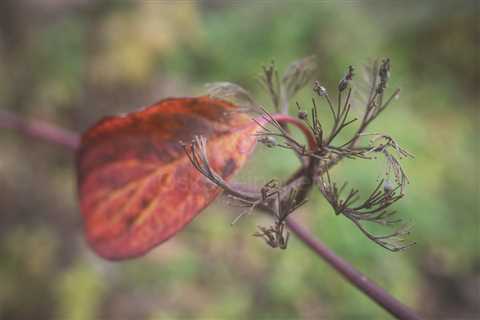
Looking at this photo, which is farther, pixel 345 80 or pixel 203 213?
pixel 203 213

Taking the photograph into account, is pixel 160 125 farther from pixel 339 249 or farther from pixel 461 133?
pixel 461 133

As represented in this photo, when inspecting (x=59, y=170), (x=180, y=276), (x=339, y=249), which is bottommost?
(x=59, y=170)

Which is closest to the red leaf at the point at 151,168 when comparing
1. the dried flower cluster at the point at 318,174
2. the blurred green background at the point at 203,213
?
the dried flower cluster at the point at 318,174

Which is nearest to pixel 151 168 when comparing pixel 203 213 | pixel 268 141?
pixel 268 141

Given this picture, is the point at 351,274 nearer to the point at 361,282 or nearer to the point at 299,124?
the point at 361,282

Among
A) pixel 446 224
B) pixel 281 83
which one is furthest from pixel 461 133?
pixel 281 83

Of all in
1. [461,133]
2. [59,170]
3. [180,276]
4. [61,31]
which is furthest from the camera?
[461,133]

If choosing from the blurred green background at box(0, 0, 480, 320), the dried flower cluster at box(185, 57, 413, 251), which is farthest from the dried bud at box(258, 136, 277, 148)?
the blurred green background at box(0, 0, 480, 320)
